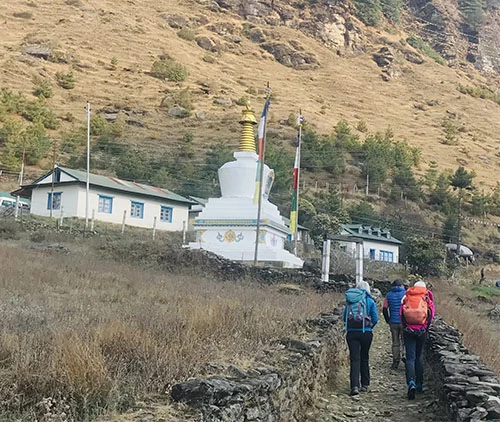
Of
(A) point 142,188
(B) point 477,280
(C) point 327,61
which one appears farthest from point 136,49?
(B) point 477,280

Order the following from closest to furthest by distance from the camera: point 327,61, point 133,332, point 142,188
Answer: point 133,332
point 142,188
point 327,61

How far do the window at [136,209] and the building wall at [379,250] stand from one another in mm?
17345

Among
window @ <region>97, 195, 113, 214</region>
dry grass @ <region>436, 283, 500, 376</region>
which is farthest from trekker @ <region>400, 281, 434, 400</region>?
window @ <region>97, 195, 113, 214</region>

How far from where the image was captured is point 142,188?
43.8 m

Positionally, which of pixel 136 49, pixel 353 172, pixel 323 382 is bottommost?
pixel 323 382

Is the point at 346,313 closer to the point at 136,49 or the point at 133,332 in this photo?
the point at 133,332

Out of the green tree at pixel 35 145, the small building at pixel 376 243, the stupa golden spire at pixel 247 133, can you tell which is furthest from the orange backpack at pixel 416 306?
the green tree at pixel 35 145

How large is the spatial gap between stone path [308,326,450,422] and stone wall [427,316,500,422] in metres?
0.41

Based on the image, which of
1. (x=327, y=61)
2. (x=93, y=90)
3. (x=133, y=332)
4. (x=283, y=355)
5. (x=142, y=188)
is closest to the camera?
(x=133, y=332)

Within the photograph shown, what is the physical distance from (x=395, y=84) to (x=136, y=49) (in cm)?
6201

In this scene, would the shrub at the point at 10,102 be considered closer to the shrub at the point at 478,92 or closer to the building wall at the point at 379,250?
the building wall at the point at 379,250

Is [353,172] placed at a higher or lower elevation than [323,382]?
higher

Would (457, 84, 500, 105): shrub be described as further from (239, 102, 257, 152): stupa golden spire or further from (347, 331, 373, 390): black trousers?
(347, 331, 373, 390): black trousers

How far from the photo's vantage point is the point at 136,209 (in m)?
41.8
